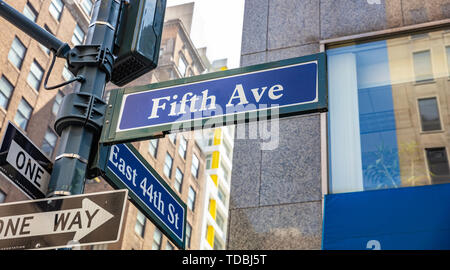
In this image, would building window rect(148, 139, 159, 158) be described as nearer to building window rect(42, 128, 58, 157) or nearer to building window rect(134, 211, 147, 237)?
building window rect(134, 211, 147, 237)

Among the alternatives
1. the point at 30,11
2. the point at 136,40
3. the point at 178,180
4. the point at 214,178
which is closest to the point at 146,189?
the point at 136,40

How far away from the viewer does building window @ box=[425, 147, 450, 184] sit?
24.9 feet

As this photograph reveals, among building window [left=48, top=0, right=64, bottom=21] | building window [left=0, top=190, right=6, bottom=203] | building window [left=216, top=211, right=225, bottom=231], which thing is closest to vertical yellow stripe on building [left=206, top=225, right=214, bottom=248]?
building window [left=216, top=211, right=225, bottom=231]

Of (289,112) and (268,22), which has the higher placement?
(268,22)

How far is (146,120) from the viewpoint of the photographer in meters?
4.64

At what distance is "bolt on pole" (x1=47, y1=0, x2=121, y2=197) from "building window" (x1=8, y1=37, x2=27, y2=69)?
32.9 m

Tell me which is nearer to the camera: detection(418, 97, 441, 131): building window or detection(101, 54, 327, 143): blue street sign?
detection(101, 54, 327, 143): blue street sign

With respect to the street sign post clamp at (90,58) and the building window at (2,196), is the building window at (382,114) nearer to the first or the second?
the street sign post clamp at (90,58)

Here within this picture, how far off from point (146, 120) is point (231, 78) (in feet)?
2.57

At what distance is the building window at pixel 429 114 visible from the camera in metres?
8.09

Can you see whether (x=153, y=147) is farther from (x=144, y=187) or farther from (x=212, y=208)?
(x=144, y=187)

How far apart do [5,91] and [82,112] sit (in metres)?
32.8
